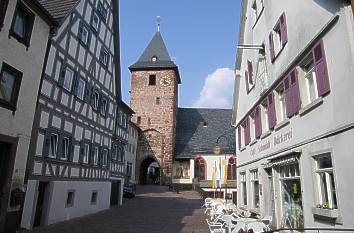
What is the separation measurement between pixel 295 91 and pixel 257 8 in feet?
21.7

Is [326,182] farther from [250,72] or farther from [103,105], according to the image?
[103,105]

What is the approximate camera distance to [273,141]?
1104cm

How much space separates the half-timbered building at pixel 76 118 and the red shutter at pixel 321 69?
9.21 meters

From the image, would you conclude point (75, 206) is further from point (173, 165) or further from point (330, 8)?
point (173, 165)

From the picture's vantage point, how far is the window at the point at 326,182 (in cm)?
698

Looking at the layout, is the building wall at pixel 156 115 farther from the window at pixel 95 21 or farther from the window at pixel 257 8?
the window at pixel 257 8

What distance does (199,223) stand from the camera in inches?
543

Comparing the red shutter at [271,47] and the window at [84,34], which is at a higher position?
the window at [84,34]

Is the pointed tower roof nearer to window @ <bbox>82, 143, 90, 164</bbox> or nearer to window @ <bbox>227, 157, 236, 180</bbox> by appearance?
window @ <bbox>227, 157, 236, 180</bbox>

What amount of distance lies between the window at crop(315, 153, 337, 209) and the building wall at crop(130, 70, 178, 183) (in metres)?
33.9

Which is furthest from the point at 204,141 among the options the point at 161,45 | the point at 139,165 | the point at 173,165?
the point at 161,45

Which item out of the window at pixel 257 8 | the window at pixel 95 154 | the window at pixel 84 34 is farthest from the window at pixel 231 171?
the window at pixel 84 34

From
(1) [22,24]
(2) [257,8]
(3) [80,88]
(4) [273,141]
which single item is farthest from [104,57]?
(4) [273,141]

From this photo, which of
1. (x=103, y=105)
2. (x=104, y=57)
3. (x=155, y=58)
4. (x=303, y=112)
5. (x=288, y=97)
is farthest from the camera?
(x=155, y=58)
